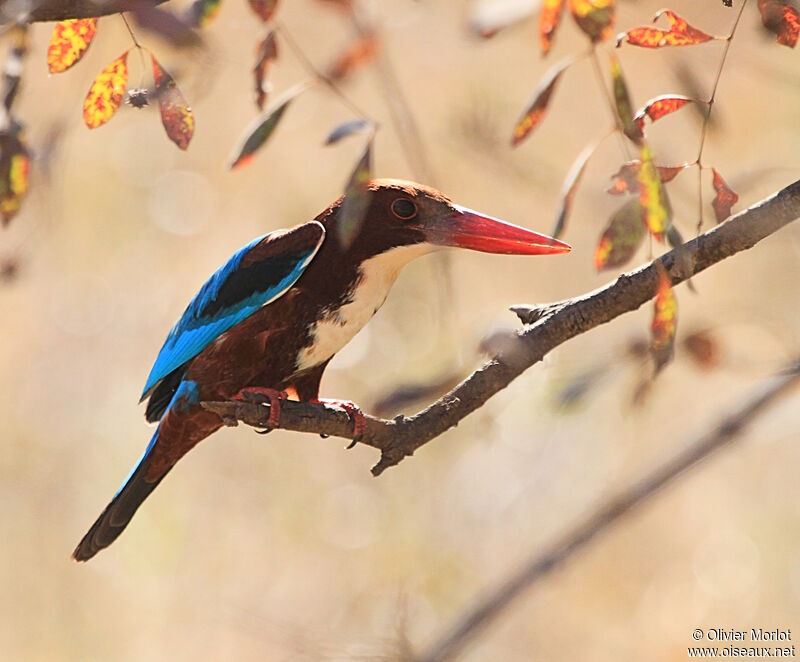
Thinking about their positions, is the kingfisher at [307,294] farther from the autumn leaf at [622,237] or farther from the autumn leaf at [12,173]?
the autumn leaf at [12,173]

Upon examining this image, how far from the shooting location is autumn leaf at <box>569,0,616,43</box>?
1.03 metres

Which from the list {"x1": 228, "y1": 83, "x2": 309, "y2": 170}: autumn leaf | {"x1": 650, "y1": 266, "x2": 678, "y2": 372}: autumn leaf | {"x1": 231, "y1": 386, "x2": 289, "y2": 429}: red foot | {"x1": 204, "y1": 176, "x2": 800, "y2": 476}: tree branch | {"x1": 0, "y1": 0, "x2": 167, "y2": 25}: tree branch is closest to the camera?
{"x1": 0, "y1": 0, "x2": 167, "y2": 25}: tree branch

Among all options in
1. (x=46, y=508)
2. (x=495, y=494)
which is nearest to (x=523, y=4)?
(x=495, y=494)

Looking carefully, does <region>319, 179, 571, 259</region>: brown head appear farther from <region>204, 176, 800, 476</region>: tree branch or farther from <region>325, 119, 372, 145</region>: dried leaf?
<region>325, 119, 372, 145</region>: dried leaf

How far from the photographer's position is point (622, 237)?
1.28 meters

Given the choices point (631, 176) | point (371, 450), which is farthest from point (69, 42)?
point (371, 450)

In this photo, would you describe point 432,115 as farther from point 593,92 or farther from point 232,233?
point 232,233

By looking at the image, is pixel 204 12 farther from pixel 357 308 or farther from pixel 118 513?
pixel 118 513

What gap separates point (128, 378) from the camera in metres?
4.33

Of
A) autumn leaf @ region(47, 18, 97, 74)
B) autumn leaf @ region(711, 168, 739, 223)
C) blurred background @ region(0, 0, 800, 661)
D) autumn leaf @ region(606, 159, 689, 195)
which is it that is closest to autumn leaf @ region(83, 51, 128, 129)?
autumn leaf @ region(47, 18, 97, 74)

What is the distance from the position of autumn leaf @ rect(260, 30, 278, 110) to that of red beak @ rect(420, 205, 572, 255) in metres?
0.56

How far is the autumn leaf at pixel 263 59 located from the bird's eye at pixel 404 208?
2.14ft

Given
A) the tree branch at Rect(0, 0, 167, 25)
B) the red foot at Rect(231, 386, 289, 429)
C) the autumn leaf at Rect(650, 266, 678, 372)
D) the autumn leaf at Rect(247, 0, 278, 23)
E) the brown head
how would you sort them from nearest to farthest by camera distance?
the tree branch at Rect(0, 0, 167, 25) → the autumn leaf at Rect(247, 0, 278, 23) → the autumn leaf at Rect(650, 266, 678, 372) → the red foot at Rect(231, 386, 289, 429) → the brown head

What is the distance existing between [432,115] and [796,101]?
Answer: 1.47m
